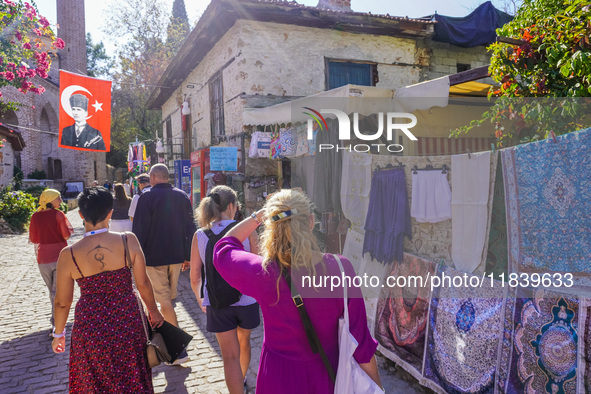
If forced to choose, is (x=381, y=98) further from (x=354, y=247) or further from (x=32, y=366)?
(x=32, y=366)

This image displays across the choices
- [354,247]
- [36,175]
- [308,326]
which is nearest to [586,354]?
[308,326]

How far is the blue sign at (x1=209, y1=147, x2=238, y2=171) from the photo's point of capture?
8.30 meters

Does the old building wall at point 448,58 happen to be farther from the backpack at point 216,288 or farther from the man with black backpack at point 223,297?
the backpack at point 216,288

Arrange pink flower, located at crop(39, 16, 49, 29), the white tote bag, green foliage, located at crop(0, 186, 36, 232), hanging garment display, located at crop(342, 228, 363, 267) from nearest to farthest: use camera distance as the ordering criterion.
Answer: the white tote bag < hanging garment display, located at crop(342, 228, 363, 267) < pink flower, located at crop(39, 16, 49, 29) < green foliage, located at crop(0, 186, 36, 232)

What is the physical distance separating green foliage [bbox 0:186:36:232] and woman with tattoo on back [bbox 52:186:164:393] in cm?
1473

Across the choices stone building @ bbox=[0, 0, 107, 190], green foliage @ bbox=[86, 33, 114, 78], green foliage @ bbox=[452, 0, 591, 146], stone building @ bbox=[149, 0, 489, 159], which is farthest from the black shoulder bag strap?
green foliage @ bbox=[86, 33, 114, 78]

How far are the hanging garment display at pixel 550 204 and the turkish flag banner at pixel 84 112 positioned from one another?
830cm

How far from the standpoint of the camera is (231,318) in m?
3.16

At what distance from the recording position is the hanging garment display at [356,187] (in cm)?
463

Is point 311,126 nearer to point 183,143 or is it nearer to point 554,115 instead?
point 554,115

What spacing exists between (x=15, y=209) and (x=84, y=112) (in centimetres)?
876

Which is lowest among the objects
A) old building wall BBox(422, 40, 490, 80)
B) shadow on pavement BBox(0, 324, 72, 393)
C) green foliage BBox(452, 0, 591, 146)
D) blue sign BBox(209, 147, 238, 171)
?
shadow on pavement BBox(0, 324, 72, 393)

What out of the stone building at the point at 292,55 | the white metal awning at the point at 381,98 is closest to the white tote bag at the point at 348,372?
the white metal awning at the point at 381,98

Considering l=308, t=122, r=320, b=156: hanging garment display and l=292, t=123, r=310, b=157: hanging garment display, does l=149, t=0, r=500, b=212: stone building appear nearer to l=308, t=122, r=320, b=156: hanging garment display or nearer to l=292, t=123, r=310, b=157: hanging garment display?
l=292, t=123, r=310, b=157: hanging garment display
